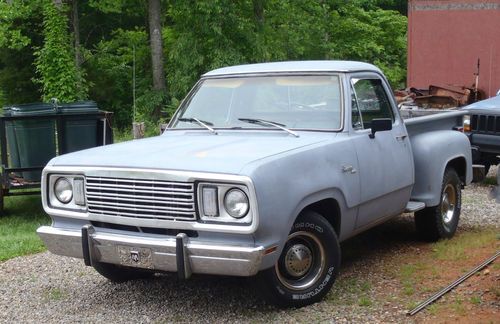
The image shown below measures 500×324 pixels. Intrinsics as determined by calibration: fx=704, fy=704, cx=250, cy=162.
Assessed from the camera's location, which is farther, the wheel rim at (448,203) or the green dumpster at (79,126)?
the green dumpster at (79,126)

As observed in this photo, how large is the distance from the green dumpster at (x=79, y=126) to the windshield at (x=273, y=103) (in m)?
3.31

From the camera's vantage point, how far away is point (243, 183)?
4688 millimetres

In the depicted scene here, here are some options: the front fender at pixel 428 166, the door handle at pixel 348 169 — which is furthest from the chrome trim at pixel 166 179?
the front fender at pixel 428 166

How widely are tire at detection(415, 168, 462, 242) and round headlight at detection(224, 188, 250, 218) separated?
3.04 metres

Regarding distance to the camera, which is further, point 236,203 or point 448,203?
point 448,203

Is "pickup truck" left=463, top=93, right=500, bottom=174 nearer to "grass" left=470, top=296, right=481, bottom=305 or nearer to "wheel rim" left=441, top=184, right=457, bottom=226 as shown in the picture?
"wheel rim" left=441, top=184, right=457, bottom=226

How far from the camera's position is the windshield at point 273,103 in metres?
6.09

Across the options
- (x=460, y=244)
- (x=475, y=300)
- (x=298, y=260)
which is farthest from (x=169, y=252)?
(x=460, y=244)

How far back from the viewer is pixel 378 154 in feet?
20.4

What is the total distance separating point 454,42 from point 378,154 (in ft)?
39.0

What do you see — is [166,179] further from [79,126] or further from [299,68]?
[79,126]

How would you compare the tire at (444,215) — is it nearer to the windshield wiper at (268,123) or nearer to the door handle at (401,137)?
the door handle at (401,137)

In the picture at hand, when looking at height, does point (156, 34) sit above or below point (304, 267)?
above

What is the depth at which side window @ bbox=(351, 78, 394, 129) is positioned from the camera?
637cm
